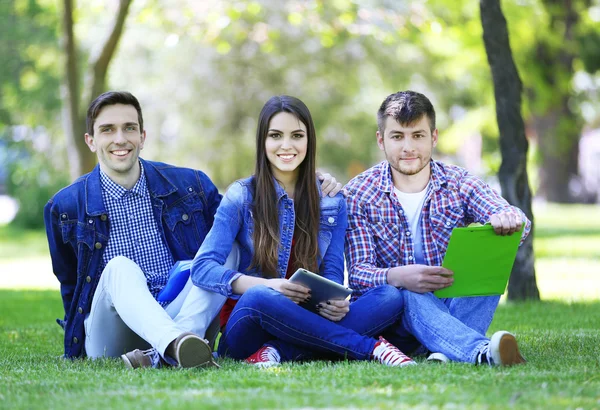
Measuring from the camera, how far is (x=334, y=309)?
4.46m

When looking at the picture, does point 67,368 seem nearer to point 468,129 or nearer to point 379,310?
point 379,310

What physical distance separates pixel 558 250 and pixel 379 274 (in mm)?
9131

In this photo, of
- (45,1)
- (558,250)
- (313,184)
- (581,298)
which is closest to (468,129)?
(558,250)

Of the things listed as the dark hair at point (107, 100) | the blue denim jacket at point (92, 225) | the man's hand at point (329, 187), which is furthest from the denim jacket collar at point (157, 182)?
the man's hand at point (329, 187)

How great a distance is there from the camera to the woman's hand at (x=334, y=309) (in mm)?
4453

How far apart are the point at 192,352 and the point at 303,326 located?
0.55 meters

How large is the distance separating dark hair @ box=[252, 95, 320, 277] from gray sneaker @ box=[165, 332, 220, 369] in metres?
0.62

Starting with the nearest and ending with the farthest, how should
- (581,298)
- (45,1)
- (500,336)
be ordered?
(500,336), (581,298), (45,1)

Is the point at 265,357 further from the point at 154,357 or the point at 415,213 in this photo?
the point at 415,213

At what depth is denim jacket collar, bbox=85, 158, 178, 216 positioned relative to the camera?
4.93m

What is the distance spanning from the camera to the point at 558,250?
43.3 ft

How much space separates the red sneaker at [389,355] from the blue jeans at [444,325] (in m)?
0.15

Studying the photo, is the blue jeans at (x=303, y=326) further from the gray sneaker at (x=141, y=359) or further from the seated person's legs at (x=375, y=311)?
the gray sneaker at (x=141, y=359)

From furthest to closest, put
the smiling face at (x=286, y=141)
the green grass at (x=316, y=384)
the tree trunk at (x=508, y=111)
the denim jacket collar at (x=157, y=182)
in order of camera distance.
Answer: the tree trunk at (x=508, y=111) < the denim jacket collar at (x=157, y=182) < the smiling face at (x=286, y=141) < the green grass at (x=316, y=384)
